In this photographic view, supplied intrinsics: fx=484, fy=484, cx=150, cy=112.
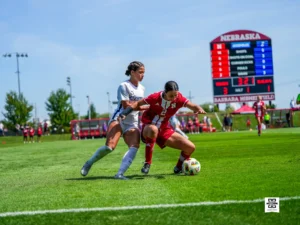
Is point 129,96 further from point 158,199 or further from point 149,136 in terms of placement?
point 158,199

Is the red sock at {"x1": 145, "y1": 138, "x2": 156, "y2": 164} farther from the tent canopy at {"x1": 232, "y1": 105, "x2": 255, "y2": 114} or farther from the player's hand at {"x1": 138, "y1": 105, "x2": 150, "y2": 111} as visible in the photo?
the tent canopy at {"x1": 232, "y1": 105, "x2": 255, "y2": 114}

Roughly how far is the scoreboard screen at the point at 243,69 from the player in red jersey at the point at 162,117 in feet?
119

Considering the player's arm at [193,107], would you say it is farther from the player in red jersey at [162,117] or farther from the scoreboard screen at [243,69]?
the scoreboard screen at [243,69]

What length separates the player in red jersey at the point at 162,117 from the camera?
786 cm

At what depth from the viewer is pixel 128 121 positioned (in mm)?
8133

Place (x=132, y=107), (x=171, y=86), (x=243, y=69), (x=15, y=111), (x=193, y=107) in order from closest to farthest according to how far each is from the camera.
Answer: (x=171, y=86), (x=132, y=107), (x=193, y=107), (x=243, y=69), (x=15, y=111)

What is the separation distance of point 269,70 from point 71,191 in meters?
39.7

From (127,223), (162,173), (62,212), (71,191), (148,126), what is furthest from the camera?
(162,173)

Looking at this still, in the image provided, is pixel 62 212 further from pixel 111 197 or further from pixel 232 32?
pixel 232 32

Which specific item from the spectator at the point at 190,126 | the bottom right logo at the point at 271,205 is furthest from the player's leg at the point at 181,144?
the spectator at the point at 190,126

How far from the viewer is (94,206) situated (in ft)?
16.6

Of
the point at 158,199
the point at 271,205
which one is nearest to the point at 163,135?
the point at 158,199

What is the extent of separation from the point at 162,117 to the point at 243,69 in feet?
121

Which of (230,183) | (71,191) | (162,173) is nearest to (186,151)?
(162,173)
